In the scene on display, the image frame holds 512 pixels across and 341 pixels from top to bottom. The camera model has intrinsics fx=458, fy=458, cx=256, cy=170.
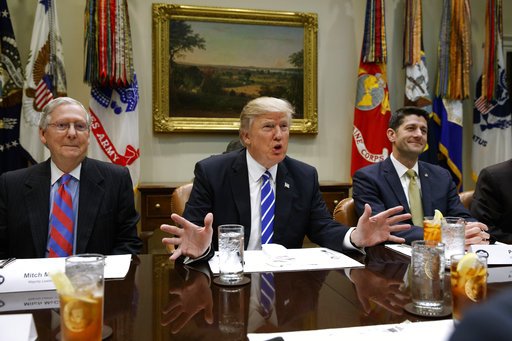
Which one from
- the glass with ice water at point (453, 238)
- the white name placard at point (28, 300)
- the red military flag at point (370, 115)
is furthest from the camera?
the red military flag at point (370, 115)

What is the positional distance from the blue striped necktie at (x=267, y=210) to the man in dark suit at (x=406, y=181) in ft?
1.85

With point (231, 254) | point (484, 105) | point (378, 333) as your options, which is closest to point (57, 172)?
point (231, 254)

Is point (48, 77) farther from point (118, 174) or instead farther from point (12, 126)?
point (118, 174)

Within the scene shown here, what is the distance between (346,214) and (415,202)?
52 cm

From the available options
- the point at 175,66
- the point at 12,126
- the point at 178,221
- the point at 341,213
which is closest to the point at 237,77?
the point at 175,66

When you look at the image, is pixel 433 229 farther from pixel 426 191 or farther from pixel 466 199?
pixel 466 199

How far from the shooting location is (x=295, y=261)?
160 centimetres

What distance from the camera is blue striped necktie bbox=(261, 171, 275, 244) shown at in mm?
2080

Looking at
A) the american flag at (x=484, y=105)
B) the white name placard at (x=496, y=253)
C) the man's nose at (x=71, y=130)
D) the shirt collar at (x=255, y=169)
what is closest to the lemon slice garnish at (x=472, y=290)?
the white name placard at (x=496, y=253)

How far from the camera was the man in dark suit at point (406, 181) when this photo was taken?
8.52ft

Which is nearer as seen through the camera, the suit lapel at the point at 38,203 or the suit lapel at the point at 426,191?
the suit lapel at the point at 38,203

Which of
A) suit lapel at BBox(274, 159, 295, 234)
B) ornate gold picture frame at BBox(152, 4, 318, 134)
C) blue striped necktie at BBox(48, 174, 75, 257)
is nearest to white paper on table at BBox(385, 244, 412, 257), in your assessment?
suit lapel at BBox(274, 159, 295, 234)

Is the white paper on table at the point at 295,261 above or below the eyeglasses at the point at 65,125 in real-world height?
below

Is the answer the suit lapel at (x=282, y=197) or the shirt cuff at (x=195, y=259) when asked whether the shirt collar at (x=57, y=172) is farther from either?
the suit lapel at (x=282, y=197)
